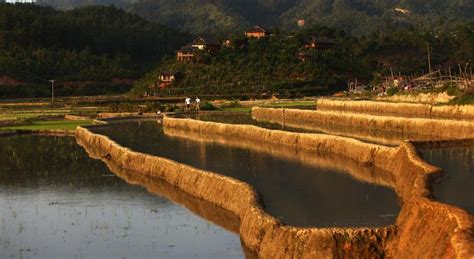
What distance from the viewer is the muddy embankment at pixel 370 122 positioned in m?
27.3

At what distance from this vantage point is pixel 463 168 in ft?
63.3

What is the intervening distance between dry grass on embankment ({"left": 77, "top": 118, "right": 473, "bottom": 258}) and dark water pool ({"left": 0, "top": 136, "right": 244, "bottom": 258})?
780 millimetres

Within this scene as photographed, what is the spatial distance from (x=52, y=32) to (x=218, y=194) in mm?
96278

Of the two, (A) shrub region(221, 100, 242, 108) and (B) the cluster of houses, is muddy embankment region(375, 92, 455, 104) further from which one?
(B) the cluster of houses

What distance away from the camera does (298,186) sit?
732 inches

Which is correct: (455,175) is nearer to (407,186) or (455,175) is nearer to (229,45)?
(407,186)

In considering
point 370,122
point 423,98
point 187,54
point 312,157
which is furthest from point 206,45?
point 312,157

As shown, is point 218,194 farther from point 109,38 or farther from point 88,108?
point 109,38

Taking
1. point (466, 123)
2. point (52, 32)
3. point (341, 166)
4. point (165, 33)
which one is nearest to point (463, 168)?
point (341, 166)

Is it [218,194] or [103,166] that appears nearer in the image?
[218,194]

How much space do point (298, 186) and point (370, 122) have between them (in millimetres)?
16046

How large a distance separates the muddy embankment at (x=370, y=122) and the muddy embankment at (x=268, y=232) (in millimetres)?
10076

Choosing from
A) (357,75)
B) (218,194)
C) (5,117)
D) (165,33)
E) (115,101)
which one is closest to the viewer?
(218,194)

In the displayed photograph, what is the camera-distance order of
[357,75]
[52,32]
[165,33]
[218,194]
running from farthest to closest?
1. [165,33]
2. [52,32]
3. [357,75]
4. [218,194]
